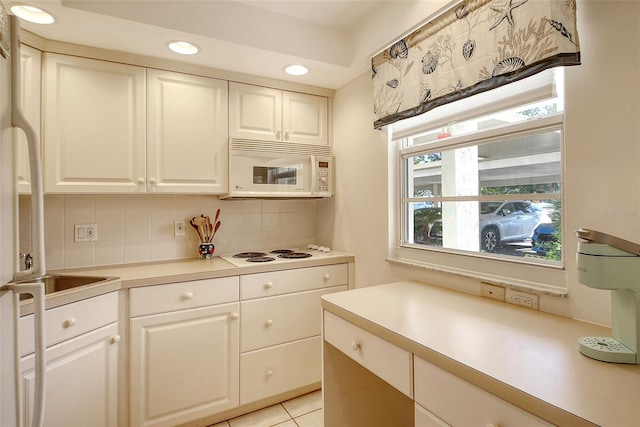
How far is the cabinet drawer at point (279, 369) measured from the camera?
1991 millimetres

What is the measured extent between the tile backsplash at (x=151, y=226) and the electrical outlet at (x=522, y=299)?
1679 mm

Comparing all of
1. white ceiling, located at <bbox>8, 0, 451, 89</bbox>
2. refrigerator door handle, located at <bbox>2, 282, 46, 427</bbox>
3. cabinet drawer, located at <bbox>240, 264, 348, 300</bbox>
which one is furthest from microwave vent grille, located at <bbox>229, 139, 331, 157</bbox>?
refrigerator door handle, located at <bbox>2, 282, 46, 427</bbox>

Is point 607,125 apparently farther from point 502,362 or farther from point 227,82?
point 227,82

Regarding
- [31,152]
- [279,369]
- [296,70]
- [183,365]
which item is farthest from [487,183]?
[183,365]

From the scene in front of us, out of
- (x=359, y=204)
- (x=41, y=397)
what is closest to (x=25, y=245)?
(x=41, y=397)

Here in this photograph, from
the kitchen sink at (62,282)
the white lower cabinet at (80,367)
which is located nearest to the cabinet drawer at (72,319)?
the white lower cabinet at (80,367)

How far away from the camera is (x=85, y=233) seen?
2.03 metres

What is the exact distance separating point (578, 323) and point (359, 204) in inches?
54.3

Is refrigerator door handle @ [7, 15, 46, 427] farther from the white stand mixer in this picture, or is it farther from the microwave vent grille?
the white stand mixer

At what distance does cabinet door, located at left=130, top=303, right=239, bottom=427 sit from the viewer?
173 centimetres

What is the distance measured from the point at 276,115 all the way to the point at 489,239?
1.58 m

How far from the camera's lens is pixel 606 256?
2.92 feet

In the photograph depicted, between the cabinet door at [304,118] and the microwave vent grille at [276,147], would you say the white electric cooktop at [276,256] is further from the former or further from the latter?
the cabinet door at [304,118]

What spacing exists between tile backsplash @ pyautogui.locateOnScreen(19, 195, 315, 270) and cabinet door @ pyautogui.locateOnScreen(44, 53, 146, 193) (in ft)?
0.87
